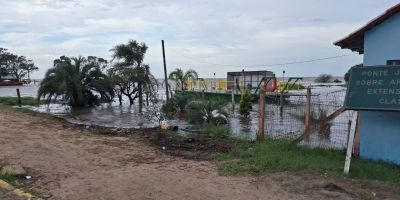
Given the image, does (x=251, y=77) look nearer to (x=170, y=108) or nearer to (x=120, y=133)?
(x=170, y=108)

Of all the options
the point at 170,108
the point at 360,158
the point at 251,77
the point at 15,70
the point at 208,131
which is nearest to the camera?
the point at 360,158

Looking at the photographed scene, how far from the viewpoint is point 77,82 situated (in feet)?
98.7

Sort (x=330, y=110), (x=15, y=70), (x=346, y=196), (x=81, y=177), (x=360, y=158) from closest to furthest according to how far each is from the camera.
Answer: (x=346, y=196)
(x=81, y=177)
(x=360, y=158)
(x=330, y=110)
(x=15, y=70)

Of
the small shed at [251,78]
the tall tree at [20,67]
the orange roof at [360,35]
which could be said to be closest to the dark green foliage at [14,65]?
the tall tree at [20,67]

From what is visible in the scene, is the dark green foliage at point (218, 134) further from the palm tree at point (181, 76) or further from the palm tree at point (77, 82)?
the palm tree at point (181, 76)

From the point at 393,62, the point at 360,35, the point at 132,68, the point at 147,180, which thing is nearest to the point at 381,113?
the point at 393,62

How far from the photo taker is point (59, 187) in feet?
23.1

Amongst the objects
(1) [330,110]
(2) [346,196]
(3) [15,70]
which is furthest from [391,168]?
(3) [15,70]

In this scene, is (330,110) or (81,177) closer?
(81,177)

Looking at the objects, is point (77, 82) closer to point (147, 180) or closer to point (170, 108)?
point (170, 108)

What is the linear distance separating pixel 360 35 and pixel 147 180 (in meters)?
5.59

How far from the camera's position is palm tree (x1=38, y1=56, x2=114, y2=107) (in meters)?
29.7

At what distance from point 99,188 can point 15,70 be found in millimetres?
123386

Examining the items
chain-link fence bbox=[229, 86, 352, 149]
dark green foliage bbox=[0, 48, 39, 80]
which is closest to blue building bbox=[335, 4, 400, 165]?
chain-link fence bbox=[229, 86, 352, 149]
